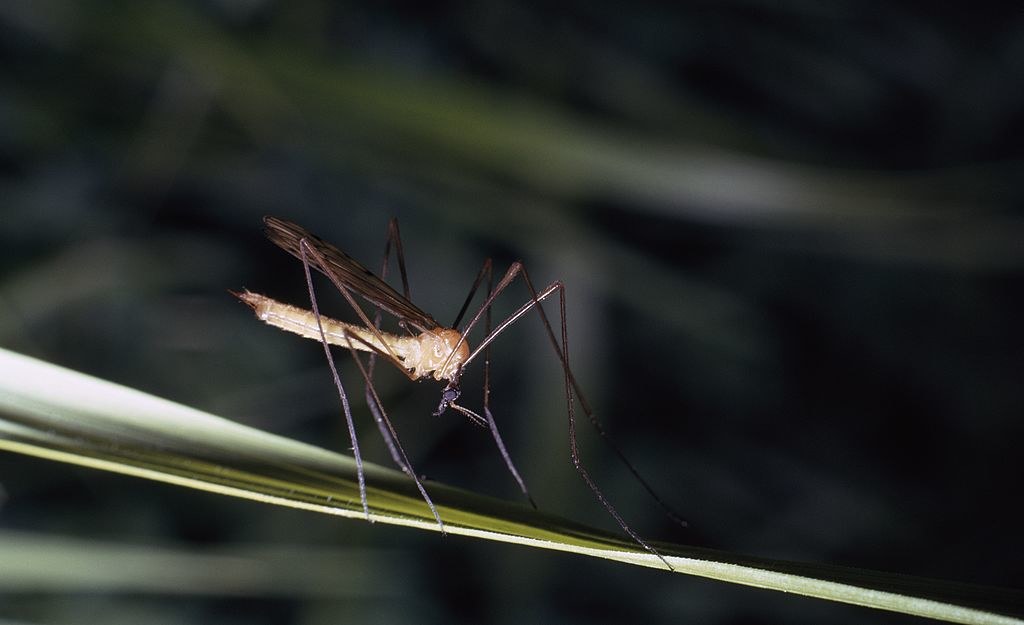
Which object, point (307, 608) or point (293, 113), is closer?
point (307, 608)

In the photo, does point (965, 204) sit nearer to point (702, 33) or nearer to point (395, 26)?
point (702, 33)

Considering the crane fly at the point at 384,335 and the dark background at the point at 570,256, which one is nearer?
the crane fly at the point at 384,335

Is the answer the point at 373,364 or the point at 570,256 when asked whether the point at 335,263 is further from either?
the point at 570,256

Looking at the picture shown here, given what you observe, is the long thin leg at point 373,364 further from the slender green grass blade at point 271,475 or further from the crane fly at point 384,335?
the slender green grass blade at point 271,475

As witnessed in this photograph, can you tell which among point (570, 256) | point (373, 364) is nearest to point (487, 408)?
point (373, 364)

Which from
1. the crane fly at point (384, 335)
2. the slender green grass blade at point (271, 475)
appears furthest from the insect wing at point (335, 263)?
the slender green grass blade at point (271, 475)

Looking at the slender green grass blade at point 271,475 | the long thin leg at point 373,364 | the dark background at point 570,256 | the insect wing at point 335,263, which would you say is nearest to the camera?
the slender green grass blade at point 271,475

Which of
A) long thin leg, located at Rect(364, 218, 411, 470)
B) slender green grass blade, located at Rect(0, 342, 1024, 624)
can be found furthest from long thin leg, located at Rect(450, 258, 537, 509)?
slender green grass blade, located at Rect(0, 342, 1024, 624)

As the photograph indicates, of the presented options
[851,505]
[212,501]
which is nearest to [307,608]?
[212,501]
